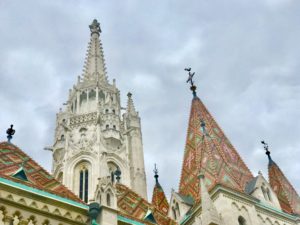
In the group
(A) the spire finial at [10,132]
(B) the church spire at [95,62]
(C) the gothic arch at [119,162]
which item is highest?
(B) the church spire at [95,62]

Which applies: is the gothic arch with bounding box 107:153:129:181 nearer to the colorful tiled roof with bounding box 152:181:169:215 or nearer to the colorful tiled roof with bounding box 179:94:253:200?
the colorful tiled roof with bounding box 152:181:169:215

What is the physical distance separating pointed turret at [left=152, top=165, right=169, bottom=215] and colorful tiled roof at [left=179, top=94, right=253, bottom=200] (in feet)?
5.55

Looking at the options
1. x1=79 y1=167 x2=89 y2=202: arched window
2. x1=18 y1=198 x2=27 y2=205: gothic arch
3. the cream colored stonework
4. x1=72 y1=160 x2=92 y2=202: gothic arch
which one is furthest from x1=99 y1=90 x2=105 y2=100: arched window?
x1=18 y1=198 x2=27 y2=205: gothic arch

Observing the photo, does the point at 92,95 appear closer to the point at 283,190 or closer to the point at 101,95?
the point at 101,95

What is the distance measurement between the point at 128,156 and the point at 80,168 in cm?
307

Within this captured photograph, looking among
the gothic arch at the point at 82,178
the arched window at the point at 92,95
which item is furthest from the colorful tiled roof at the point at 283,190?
the arched window at the point at 92,95

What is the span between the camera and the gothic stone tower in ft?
85.2

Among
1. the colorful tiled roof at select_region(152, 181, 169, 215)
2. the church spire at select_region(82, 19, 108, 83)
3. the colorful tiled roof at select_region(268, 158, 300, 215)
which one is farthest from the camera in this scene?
the church spire at select_region(82, 19, 108, 83)

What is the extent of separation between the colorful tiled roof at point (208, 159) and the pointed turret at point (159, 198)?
169 cm

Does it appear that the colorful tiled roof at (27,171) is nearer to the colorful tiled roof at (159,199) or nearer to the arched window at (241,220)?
the arched window at (241,220)

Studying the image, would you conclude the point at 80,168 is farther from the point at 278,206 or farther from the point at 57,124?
the point at 278,206

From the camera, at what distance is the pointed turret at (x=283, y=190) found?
1814 centimetres

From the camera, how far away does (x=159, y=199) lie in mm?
20172

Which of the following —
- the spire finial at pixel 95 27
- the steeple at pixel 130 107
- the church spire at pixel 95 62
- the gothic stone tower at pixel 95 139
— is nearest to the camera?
the gothic stone tower at pixel 95 139
